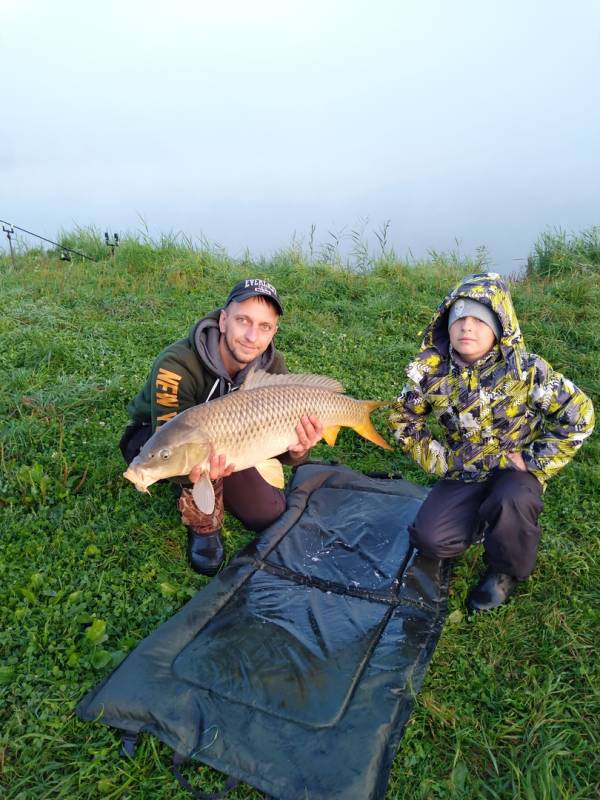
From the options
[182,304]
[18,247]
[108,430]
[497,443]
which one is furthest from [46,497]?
[18,247]

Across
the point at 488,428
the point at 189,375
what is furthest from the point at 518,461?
the point at 189,375

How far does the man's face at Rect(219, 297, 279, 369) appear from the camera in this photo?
2.03 m

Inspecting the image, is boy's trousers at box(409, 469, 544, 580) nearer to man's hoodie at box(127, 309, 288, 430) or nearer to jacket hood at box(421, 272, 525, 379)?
jacket hood at box(421, 272, 525, 379)

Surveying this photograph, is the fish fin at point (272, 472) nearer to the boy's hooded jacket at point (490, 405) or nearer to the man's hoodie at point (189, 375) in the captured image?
the man's hoodie at point (189, 375)

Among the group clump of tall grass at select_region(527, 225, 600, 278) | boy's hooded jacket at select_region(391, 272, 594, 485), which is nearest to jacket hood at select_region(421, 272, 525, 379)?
boy's hooded jacket at select_region(391, 272, 594, 485)

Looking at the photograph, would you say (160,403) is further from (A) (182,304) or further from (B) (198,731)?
(A) (182,304)

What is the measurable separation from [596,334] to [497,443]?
233cm

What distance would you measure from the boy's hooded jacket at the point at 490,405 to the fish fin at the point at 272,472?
0.51 m

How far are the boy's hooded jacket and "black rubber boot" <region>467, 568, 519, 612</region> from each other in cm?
37

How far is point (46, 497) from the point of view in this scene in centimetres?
229

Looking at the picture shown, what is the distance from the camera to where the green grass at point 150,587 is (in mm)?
1387

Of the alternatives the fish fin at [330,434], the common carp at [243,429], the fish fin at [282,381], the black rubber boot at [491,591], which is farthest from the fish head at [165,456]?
the black rubber boot at [491,591]

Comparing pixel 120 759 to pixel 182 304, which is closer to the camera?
pixel 120 759

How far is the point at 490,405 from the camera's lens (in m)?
2.05
